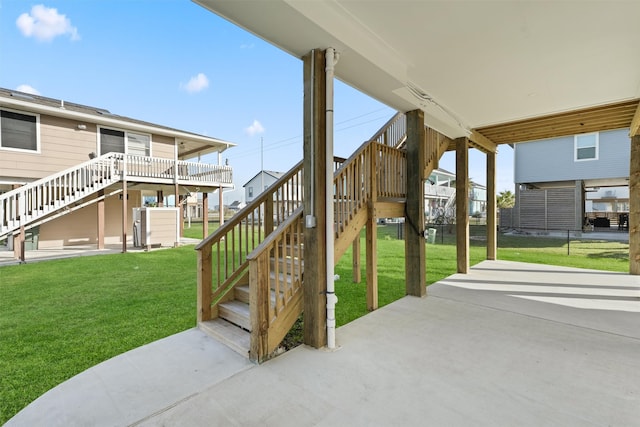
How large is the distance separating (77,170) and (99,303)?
670cm

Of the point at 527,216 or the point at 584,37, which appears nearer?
the point at 584,37

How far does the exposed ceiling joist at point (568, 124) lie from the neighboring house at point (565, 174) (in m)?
8.39

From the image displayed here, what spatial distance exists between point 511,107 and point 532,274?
3384 mm

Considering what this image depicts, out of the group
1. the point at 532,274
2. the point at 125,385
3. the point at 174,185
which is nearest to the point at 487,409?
the point at 125,385

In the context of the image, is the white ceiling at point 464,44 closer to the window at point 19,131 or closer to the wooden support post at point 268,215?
the wooden support post at point 268,215

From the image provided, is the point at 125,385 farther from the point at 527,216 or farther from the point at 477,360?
the point at 527,216

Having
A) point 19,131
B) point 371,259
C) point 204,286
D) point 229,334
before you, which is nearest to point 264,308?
point 229,334

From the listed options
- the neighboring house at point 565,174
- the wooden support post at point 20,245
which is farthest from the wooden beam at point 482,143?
the wooden support post at point 20,245

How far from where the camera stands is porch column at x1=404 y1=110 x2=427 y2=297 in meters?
4.35

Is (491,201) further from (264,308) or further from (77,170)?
(77,170)

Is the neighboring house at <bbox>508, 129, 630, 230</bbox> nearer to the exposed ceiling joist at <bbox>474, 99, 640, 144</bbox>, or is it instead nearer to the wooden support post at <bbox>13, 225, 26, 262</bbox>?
the exposed ceiling joist at <bbox>474, 99, 640, 144</bbox>

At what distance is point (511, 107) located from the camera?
4953mm

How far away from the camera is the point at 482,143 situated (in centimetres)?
682

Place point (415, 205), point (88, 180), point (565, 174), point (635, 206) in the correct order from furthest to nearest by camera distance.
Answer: point (565, 174) → point (88, 180) → point (635, 206) → point (415, 205)
